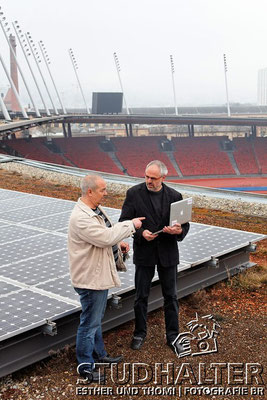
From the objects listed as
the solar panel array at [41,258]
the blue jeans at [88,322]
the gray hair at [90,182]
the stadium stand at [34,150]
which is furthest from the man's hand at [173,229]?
the stadium stand at [34,150]

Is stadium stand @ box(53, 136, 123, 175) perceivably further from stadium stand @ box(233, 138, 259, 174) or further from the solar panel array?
the solar panel array

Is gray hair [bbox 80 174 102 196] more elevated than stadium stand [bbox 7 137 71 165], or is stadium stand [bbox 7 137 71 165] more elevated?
gray hair [bbox 80 174 102 196]

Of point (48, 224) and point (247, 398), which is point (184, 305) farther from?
point (48, 224)

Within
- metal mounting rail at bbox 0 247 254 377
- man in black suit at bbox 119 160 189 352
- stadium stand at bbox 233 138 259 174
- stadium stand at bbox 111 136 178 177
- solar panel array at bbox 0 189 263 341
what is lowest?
stadium stand at bbox 233 138 259 174

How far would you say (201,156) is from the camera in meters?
67.6

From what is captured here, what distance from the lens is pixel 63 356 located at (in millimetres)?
5562

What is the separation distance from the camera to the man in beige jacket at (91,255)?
4.69 m

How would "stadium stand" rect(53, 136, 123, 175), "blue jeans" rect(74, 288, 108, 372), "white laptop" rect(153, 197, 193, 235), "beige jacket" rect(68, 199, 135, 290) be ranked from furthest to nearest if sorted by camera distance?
"stadium stand" rect(53, 136, 123, 175) → "white laptop" rect(153, 197, 193, 235) → "blue jeans" rect(74, 288, 108, 372) → "beige jacket" rect(68, 199, 135, 290)

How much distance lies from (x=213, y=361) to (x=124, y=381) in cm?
112

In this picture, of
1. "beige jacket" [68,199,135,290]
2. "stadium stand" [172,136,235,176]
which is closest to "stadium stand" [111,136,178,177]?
"stadium stand" [172,136,235,176]

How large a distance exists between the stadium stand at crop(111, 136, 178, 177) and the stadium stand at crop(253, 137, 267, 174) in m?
12.9

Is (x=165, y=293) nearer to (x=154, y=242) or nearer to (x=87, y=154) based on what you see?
(x=154, y=242)

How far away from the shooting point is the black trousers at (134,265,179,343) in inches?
226

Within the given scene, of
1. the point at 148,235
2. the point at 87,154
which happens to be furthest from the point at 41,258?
the point at 87,154
